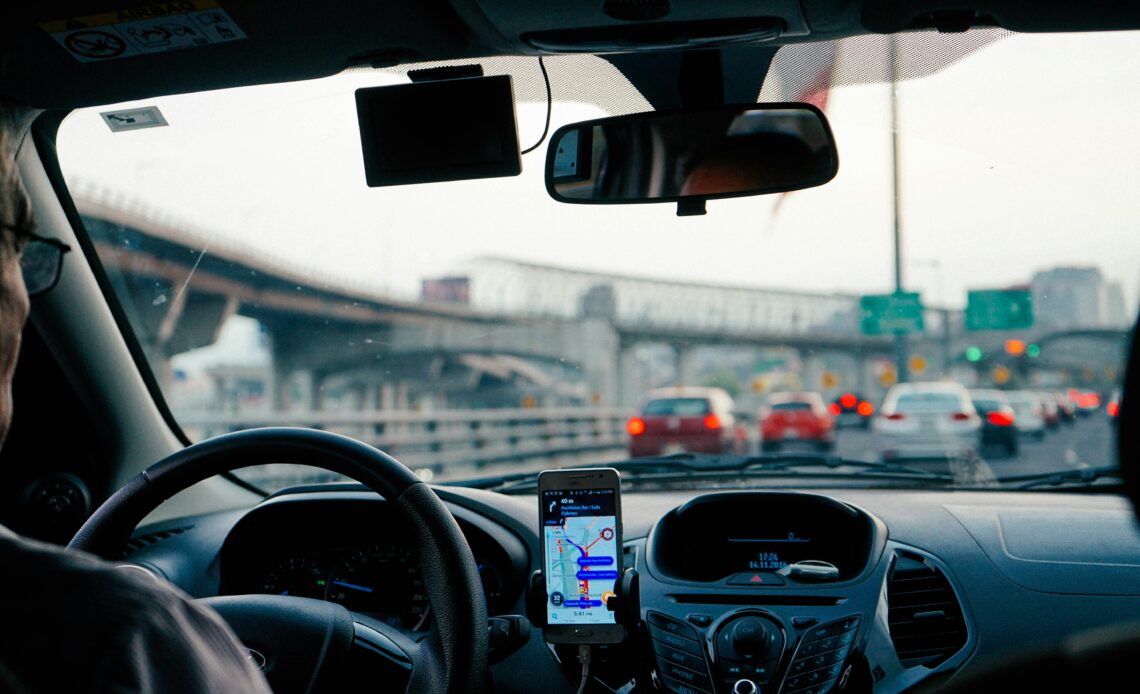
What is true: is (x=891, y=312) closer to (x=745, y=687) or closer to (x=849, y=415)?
(x=745, y=687)

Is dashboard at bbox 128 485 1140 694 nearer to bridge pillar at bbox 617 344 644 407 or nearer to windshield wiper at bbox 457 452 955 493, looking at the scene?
windshield wiper at bbox 457 452 955 493

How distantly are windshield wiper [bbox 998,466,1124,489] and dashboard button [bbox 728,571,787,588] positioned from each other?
131 cm

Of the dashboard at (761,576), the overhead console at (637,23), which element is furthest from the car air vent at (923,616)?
the overhead console at (637,23)

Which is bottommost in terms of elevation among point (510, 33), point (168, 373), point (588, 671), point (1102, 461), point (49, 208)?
point (588, 671)

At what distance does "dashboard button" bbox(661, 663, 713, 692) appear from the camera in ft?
11.4

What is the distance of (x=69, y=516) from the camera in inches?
172

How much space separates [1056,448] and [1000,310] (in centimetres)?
1386

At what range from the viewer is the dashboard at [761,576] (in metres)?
3.50

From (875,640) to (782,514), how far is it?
2.01 feet

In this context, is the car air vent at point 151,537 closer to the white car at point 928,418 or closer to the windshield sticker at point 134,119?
the windshield sticker at point 134,119

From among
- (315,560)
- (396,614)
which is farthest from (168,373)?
(396,614)

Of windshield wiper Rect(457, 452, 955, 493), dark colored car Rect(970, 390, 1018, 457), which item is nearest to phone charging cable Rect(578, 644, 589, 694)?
windshield wiper Rect(457, 452, 955, 493)

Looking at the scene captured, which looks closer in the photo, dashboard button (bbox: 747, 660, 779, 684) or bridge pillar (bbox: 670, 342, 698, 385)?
dashboard button (bbox: 747, 660, 779, 684)

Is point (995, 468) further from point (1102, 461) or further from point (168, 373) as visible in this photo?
point (168, 373)
